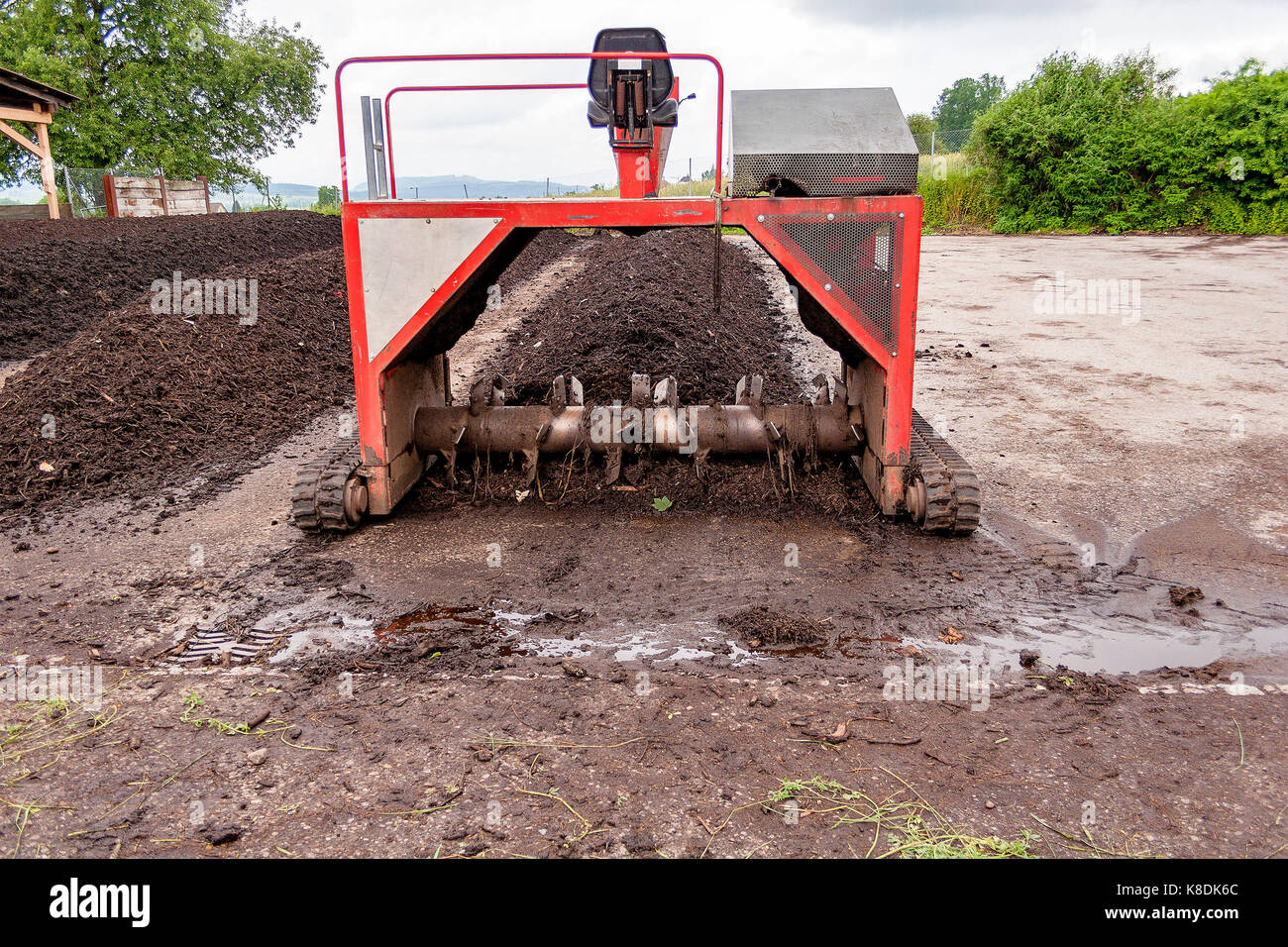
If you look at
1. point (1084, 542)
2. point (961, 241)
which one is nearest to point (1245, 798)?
point (1084, 542)

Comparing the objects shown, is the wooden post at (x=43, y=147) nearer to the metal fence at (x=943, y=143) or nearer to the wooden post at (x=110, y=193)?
the wooden post at (x=110, y=193)

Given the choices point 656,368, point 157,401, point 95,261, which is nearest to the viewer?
point 157,401

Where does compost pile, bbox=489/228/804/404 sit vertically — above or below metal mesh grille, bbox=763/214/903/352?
below

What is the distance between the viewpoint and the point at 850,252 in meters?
5.23

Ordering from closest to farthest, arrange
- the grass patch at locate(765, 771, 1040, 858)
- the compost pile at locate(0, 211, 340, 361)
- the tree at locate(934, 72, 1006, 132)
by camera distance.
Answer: the grass patch at locate(765, 771, 1040, 858), the compost pile at locate(0, 211, 340, 361), the tree at locate(934, 72, 1006, 132)

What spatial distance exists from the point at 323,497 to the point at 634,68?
317 cm

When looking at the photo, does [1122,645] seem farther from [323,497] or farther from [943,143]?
[943,143]

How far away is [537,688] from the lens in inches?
148

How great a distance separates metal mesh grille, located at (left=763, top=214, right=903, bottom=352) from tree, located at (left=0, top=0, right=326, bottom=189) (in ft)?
120

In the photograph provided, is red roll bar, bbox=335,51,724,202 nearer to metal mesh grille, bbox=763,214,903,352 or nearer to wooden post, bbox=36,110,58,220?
metal mesh grille, bbox=763,214,903,352

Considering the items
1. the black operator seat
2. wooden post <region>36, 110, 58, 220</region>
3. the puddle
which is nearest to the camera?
the puddle

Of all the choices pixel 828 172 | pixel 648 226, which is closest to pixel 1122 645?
pixel 828 172

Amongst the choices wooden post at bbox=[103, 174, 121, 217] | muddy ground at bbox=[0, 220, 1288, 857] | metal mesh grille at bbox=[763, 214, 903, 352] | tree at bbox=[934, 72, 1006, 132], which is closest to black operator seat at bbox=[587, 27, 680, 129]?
metal mesh grille at bbox=[763, 214, 903, 352]

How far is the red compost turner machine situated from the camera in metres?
5.20
